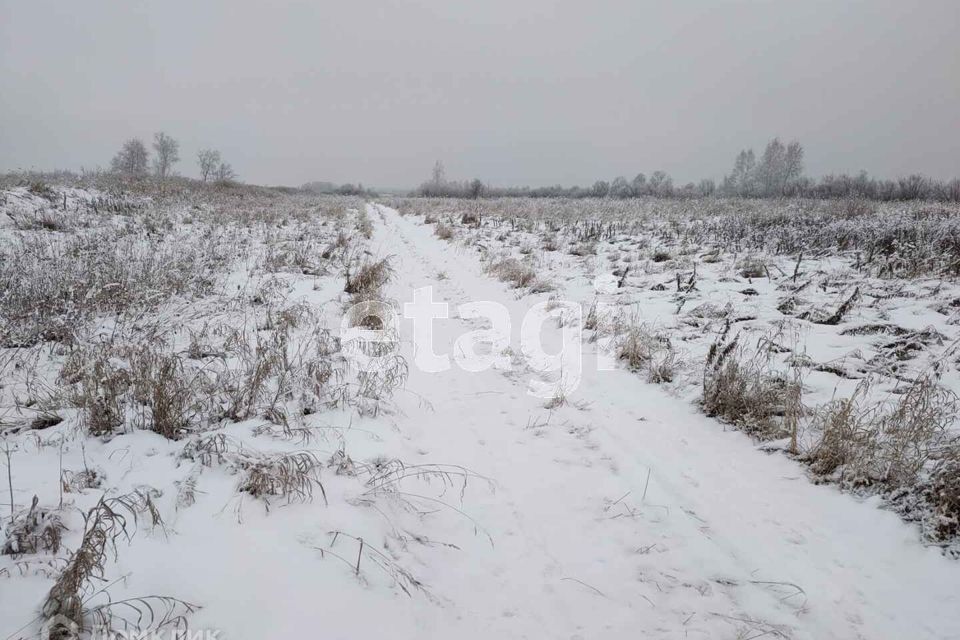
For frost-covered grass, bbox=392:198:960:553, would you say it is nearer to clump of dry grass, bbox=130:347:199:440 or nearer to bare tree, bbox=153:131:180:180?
clump of dry grass, bbox=130:347:199:440

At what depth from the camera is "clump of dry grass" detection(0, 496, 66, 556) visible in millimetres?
1728

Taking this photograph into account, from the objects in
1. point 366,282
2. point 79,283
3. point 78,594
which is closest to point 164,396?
point 78,594

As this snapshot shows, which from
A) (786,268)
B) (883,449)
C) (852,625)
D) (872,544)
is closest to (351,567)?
(852,625)

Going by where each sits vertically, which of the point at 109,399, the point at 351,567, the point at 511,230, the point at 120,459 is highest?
the point at 511,230

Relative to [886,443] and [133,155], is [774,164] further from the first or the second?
[133,155]

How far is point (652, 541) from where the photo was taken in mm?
2367

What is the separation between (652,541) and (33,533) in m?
2.92

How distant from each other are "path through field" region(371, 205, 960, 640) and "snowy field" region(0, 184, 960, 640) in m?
0.01

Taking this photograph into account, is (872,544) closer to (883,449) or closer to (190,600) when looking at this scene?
(883,449)

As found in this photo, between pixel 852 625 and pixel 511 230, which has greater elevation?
pixel 511 230

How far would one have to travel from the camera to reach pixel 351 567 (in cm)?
196

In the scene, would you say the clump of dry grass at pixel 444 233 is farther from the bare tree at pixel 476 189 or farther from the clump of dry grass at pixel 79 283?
the bare tree at pixel 476 189

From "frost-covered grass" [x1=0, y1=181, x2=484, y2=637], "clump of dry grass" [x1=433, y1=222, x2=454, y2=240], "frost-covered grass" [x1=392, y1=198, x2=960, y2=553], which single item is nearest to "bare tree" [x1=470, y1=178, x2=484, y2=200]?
"clump of dry grass" [x1=433, y1=222, x2=454, y2=240]

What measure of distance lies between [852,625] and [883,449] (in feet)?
4.65
